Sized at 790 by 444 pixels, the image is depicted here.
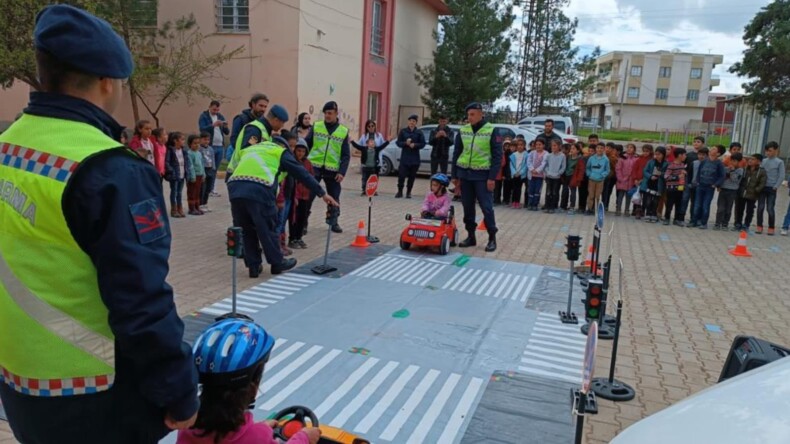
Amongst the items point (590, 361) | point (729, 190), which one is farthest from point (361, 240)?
point (729, 190)

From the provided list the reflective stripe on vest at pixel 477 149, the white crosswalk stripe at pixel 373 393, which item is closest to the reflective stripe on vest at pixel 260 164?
the white crosswalk stripe at pixel 373 393

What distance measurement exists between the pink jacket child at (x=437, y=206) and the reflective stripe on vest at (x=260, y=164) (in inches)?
116

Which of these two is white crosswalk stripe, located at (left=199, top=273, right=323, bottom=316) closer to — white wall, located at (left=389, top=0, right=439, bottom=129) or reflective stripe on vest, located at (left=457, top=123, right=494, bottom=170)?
reflective stripe on vest, located at (left=457, top=123, right=494, bottom=170)

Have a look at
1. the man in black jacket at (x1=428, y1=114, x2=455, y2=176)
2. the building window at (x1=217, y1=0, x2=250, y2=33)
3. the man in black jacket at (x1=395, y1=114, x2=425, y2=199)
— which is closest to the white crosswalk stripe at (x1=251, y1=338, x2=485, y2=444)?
the man in black jacket at (x1=395, y1=114, x2=425, y2=199)

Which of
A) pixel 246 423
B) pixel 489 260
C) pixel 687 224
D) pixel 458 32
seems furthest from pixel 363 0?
pixel 246 423

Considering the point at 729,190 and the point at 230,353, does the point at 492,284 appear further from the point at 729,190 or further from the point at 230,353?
the point at 729,190

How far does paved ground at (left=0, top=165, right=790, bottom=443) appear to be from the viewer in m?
4.93

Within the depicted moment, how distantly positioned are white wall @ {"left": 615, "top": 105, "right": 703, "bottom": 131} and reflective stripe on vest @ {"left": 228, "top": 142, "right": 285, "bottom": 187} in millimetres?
78243

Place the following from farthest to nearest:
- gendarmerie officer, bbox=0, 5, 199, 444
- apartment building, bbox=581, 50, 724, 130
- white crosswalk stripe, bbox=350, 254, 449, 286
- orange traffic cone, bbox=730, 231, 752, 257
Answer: apartment building, bbox=581, 50, 724, 130
orange traffic cone, bbox=730, 231, 752, 257
white crosswalk stripe, bbox=350, 254, 449, 286
gendarmerie officer, bbox=0, 5, 199, 444

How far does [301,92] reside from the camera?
63.5ft

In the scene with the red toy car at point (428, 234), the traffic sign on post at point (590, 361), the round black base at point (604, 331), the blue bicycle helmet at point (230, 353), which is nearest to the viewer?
the blue bicycle helmet at point (230, 353)

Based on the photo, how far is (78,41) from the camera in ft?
5.63

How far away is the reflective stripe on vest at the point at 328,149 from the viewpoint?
9.59 metres

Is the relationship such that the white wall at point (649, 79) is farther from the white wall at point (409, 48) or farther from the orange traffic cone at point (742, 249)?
the orange traffic cone at point (742, 249)
